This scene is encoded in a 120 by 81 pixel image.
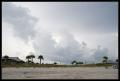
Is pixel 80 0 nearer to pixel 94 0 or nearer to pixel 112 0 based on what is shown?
pixel 94 0

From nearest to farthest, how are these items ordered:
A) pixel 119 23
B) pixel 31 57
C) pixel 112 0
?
pixel 119 23 < pixel 112 0 < pixel 31 57

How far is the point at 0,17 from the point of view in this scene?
5234 mm

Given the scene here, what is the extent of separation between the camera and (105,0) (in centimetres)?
519

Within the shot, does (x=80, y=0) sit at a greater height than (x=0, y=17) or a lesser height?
greater

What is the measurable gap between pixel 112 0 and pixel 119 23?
663 mm

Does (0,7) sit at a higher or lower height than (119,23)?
higher

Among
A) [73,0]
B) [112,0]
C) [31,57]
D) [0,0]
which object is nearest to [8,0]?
[0,0]

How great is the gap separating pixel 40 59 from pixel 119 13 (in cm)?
9500

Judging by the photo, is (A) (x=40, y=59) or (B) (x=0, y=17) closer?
(B) (x=0, y=17)

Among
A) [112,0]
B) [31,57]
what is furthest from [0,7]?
[31,57]

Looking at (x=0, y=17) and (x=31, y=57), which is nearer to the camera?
(x=0, y=17)

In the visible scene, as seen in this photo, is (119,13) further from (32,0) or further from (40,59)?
(40,59)

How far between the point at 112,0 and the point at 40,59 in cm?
9476

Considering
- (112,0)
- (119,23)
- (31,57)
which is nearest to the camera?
(119,23)
